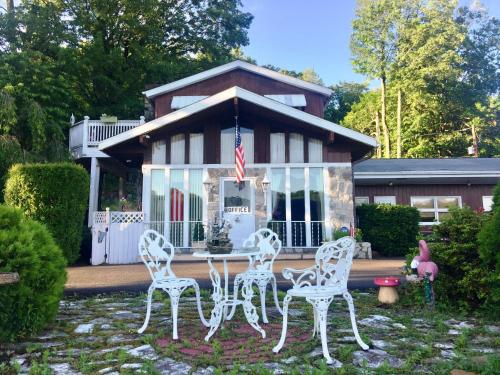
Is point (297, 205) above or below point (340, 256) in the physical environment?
above

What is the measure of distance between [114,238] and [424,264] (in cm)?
797

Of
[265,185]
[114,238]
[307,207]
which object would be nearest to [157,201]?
[114,238]

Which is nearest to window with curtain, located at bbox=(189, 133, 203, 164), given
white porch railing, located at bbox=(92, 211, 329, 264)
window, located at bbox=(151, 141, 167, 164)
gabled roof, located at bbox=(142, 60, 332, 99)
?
window, located at bbox=(151, 141, 167, 164)

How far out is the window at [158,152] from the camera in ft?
37.3

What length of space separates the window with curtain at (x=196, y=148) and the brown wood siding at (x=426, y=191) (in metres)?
6.16

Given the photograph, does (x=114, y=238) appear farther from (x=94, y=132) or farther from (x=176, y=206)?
(x=94, y=132)

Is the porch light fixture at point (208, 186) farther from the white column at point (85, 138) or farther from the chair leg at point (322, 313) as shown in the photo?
the chair leg at point (322, 313)

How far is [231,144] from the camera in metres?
11.5

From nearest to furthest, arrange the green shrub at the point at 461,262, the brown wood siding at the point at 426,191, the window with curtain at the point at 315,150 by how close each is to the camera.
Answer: the green shrub at the point at 461,262 < the window with curtain at the point at 315,150 < the brown wood siding at the point at 426,191

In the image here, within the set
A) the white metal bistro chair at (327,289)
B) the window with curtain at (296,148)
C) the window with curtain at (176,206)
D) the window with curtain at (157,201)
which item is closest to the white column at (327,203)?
the window with curtain at (296,148)

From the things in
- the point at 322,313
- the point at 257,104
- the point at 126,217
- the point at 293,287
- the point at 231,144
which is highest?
the point at 257,104

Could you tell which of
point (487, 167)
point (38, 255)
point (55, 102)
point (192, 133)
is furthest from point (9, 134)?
point (487, 167)

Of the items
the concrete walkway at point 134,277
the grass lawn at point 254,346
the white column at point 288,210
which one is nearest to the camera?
the grass lawn at point 254,346

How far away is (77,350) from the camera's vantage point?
348 centimetres
